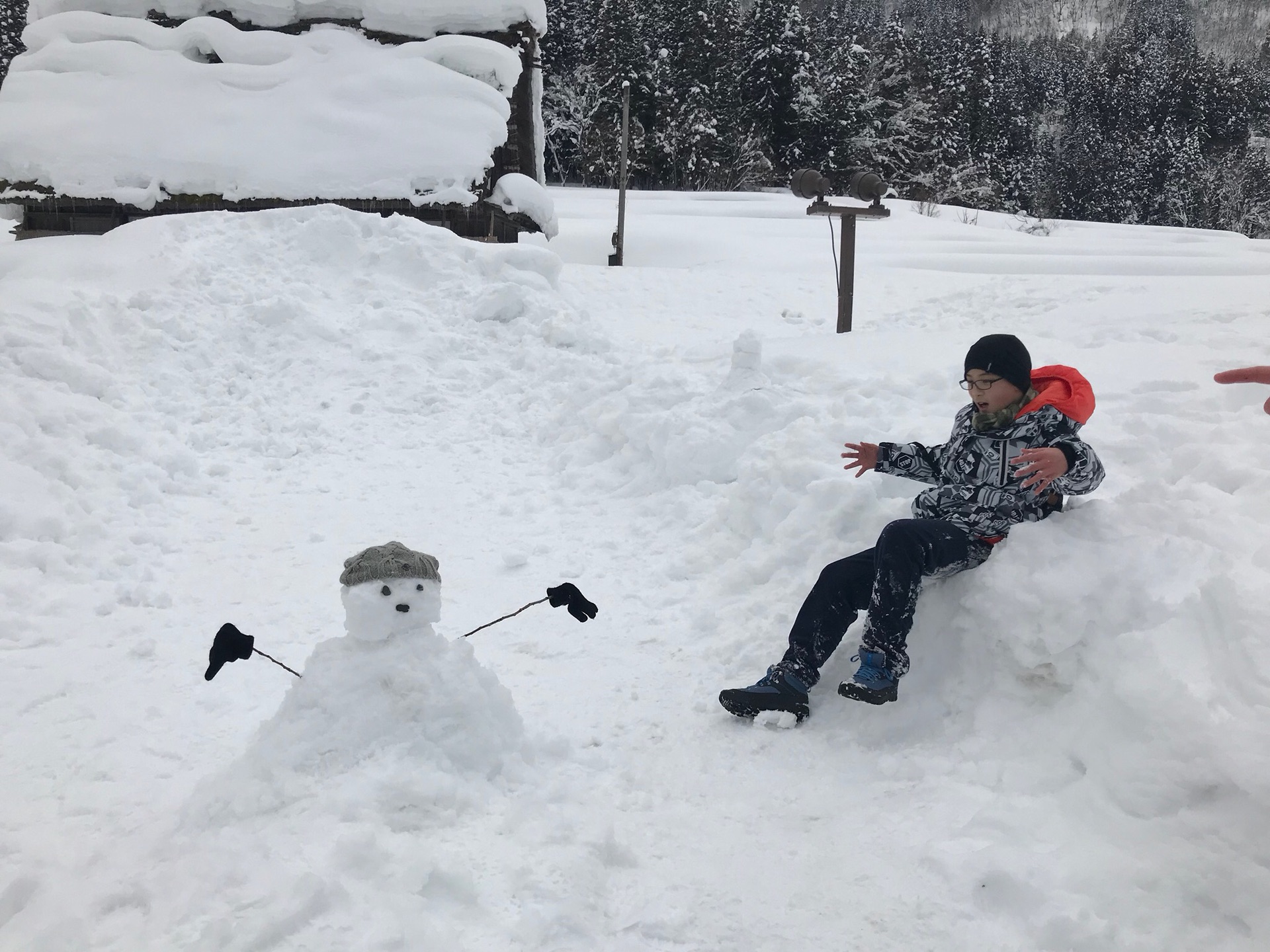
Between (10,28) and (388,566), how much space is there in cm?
3804

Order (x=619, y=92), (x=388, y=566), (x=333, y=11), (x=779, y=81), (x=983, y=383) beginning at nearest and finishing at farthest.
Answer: (x=388, y=566)
(x=983, y=383)
(x=333, y=11)
(x=619, y=92)
(x=779, y=81)

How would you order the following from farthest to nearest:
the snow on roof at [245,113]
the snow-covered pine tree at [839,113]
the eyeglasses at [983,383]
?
the snow-covered pine tree at [839,113] → the snow on roof at [245,113] → the eyeglasses at [983,383]

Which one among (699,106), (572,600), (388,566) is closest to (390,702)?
(388,566)

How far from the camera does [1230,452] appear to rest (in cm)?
329

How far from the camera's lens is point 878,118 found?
117 ft

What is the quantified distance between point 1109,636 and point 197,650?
3.42 m

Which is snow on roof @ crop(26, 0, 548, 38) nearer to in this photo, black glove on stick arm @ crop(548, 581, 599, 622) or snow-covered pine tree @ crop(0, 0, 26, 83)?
black glove on stick arm @ crop(548, 581, 599, 622)

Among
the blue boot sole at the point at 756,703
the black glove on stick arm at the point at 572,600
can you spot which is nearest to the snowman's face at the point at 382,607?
the black glove on stick arm at the point at 572,600

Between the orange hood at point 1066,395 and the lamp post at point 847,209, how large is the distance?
17.6 feet

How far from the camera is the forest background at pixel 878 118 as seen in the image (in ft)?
106

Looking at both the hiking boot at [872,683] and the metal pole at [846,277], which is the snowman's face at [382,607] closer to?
the hiking boot at [872,683]

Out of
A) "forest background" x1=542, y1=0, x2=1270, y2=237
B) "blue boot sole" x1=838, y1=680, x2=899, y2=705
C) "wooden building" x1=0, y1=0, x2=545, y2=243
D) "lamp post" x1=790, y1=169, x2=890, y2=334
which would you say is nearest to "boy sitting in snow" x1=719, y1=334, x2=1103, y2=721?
"blue boot sole" x1=838, y1=680, x2=899, y2=705

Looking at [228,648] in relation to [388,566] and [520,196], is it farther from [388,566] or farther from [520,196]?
[520,196]

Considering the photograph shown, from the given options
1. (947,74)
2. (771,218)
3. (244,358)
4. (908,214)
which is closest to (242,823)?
(244,358)
